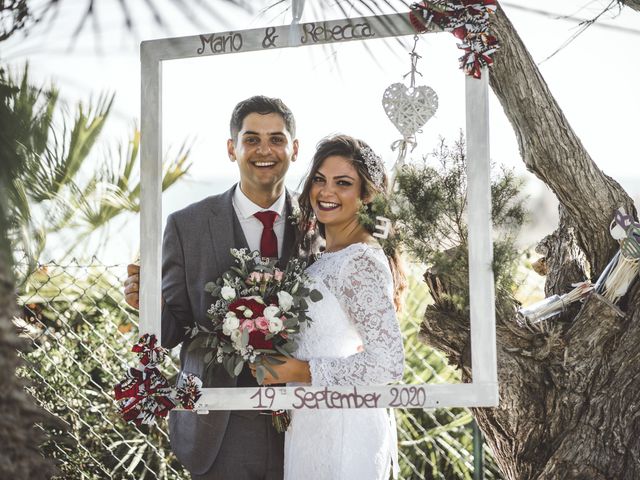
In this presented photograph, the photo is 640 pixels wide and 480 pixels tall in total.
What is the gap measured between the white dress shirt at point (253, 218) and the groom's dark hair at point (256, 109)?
20 centimetres

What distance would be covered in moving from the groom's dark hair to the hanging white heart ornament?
13.7 inches

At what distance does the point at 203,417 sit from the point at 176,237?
66 centimetres

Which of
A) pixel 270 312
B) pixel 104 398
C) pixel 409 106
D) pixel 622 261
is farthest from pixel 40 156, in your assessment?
pixel 104 398

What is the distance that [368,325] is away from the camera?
2562 millimetres

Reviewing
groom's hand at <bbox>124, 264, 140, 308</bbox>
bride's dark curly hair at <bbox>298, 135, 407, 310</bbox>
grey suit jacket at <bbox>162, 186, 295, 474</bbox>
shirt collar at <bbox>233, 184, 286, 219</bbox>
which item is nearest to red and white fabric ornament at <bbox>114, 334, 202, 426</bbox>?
grey suit jacket at <bbox>162, 186, 295, 474</bbox>

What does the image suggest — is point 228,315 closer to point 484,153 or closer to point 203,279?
point 203,279

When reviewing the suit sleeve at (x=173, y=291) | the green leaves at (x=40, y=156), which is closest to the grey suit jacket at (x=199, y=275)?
the suit sleeve at (x=173, y=291)

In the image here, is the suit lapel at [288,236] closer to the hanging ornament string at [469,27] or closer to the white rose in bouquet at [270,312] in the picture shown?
the white rose in bouquet at [270,312]

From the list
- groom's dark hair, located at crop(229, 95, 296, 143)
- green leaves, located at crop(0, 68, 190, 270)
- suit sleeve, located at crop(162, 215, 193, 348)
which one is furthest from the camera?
suit sleeve, located at crop(162, 215, 193, 348)

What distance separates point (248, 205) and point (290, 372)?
59cm

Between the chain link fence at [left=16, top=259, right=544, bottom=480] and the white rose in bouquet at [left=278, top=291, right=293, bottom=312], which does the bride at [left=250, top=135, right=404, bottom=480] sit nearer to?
the white rose in bouquet at [left=278, top=291, right=293, bottom=312]

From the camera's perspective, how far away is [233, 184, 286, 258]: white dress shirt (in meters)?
2.76

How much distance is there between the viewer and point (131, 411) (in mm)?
2754

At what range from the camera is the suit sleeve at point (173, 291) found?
9.34 ft
